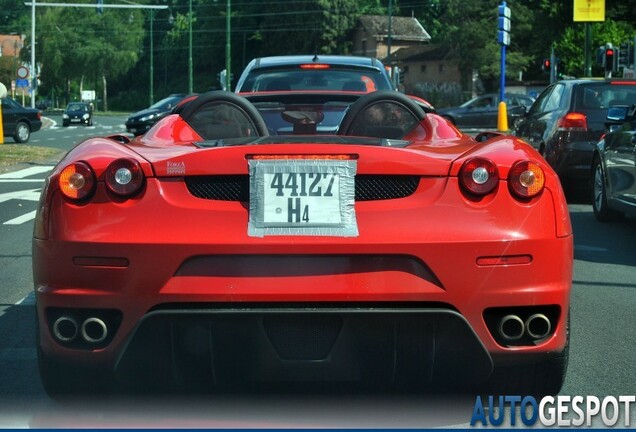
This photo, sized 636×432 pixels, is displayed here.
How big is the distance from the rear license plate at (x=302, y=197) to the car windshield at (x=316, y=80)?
5.48 m

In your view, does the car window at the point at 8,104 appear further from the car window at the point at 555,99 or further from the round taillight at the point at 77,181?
the round taillight at the point at 77,181

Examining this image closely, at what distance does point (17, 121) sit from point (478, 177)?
97.8ft

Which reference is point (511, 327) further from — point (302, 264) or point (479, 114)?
point (479, 114)

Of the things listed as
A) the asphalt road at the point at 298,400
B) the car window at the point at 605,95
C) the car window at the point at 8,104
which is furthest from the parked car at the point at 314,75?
the car window at the point at 8,104

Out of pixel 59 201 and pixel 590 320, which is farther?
pixel 590 320

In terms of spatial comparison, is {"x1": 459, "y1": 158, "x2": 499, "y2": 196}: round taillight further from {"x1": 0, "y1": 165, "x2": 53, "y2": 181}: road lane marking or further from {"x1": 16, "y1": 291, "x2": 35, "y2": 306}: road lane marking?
{"x1": 0, "y1": 165, "x2": 53, "y2": 181}: road lane marking

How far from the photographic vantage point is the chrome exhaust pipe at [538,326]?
3824 millimetres

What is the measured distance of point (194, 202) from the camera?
12.4 ft

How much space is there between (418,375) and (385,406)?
1.02 feet

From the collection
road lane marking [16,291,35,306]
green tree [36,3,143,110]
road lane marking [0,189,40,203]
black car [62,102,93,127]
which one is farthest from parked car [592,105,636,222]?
green tree [36,3,143,110]

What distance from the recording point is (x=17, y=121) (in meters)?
32.1

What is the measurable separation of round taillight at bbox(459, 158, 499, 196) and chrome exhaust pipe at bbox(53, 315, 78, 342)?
141cm

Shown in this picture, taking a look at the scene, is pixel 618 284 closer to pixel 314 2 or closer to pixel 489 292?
pixel 489 292

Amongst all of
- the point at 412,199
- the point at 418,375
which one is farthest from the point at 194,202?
the point at 418,375
